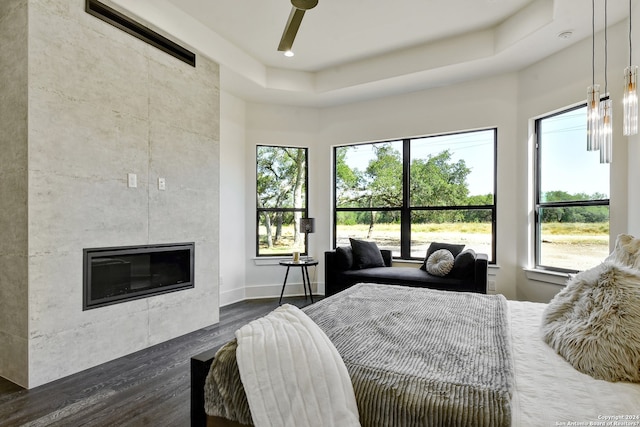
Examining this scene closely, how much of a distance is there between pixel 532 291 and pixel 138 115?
445 cm

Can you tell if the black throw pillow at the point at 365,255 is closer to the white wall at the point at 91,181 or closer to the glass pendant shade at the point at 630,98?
the white wall at the point at 91,181

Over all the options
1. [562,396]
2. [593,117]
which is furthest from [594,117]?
[562,396]

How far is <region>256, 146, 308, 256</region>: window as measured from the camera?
205 inches

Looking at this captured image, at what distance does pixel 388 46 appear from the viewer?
414cm

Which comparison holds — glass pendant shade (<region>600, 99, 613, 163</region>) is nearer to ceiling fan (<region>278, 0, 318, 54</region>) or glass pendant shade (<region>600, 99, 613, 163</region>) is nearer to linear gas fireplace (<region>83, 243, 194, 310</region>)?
ceiling fan (<region>278, 0, 318, 54</region>)

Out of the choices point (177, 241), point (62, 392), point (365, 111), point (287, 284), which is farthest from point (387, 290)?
point (365, 111)

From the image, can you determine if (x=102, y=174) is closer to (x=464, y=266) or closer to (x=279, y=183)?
(x=279, y=183)

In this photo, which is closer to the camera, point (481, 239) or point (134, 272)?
point (134, 272)

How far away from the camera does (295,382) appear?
1181 millimetres

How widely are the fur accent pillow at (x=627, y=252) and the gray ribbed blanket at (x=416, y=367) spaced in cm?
61

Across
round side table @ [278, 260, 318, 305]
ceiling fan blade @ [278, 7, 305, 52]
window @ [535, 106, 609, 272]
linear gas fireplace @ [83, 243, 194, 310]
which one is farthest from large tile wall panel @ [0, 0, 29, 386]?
window @ [535, 106, 609, 272]

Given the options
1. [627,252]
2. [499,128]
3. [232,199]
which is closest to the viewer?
[627,252]

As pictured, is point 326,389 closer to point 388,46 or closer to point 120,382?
point 120,382

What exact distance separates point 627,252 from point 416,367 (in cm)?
129
